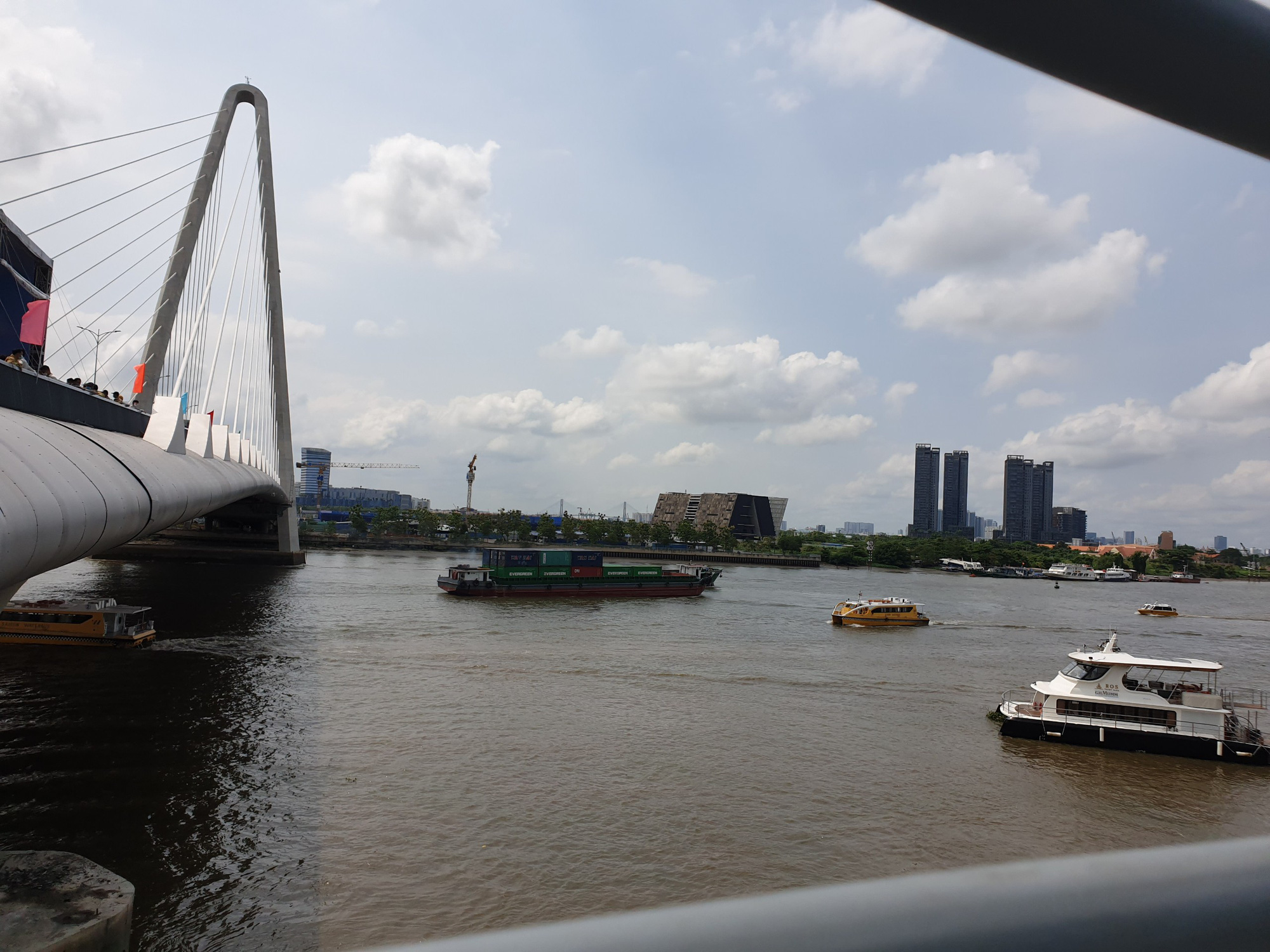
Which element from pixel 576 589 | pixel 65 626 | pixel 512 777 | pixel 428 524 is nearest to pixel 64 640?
pixel 65 626

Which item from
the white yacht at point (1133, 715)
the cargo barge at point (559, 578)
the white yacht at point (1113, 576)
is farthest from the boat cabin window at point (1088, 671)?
the white yacht at point (1113, 576)

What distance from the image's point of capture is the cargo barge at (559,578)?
31.6 metres

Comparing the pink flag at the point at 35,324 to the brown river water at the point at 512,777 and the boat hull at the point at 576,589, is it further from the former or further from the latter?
the boat hull at the point at 576,589

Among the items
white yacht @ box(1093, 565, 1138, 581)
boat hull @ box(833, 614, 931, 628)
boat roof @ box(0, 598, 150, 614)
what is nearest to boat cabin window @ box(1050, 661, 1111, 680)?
boat hull @ box(833, 614, 931, 628)

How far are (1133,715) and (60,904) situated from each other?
48.2 feet

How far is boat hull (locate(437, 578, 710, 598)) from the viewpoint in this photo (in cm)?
3109

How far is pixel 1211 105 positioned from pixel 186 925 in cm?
861

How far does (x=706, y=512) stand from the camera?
A: 11062cm

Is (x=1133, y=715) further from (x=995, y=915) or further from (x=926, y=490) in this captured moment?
(x=926, y=490)

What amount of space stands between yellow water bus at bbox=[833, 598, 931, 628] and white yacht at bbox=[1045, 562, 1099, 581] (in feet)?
155

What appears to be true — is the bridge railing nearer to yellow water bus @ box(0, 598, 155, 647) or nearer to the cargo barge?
yellow water bus @ box(0, 598, 155, 647)

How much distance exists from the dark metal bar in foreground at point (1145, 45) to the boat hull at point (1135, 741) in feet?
48.4

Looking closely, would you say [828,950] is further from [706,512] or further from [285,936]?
[706,512]

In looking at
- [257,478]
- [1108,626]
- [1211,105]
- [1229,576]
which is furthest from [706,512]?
[1211,105]
